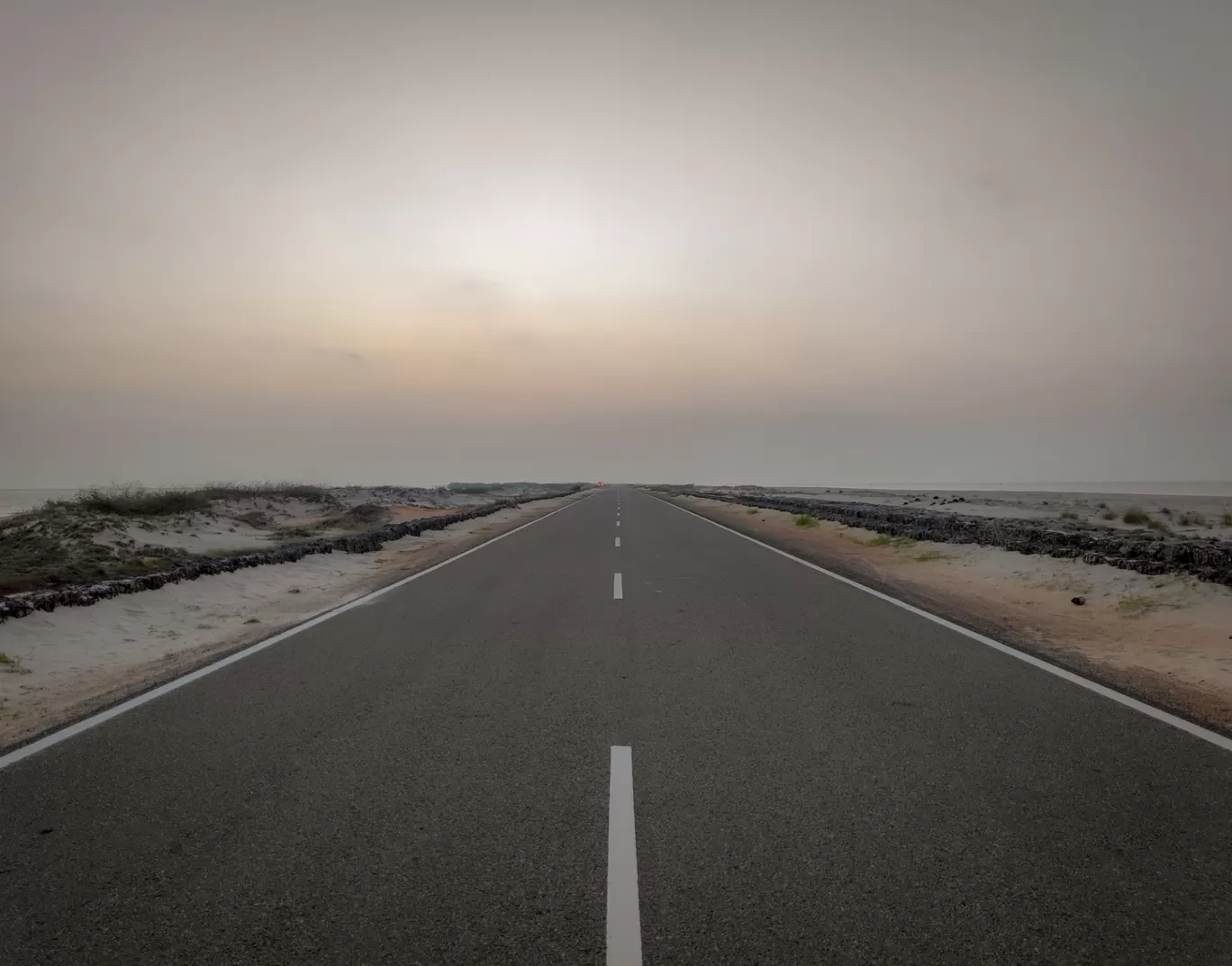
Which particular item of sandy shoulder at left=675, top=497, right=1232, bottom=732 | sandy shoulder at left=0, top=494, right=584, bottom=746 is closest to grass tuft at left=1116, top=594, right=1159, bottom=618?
sandy shoulder at left=675, top=497, right=1232, bottom=732

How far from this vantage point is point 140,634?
8.52 meters

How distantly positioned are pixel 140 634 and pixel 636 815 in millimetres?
7717

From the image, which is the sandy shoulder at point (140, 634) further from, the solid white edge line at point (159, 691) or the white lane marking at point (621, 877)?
the white lane marking at point (621, 877)

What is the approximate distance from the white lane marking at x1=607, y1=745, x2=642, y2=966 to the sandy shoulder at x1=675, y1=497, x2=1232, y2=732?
452 centimetres

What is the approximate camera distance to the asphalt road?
271cm

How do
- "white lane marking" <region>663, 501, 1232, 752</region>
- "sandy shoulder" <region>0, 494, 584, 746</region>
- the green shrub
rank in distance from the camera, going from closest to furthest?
"white lane marking" <region>663, 501, 1232, 752</region> < "sandy shoulder" <region>0, 494, 584, 746</region> < the green shrub

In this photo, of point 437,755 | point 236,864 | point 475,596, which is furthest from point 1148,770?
point 475,596

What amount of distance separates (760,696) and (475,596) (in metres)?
6.15

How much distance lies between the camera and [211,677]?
6527 millimetres

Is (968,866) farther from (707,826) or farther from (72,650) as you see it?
(72,650)

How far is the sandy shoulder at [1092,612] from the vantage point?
20.9ft

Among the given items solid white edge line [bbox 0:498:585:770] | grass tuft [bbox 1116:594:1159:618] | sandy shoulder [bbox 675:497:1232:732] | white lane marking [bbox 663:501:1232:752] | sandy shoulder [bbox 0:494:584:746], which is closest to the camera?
solid white edge line [bbox 0:498:585:770]

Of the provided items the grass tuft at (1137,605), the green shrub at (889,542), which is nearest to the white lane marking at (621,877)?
the grass tuft at (1137,605)

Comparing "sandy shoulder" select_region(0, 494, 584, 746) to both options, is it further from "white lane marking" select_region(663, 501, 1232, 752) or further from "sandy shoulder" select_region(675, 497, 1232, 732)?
"sandy shoulder" select_region(675, 497, 1232, 732)
